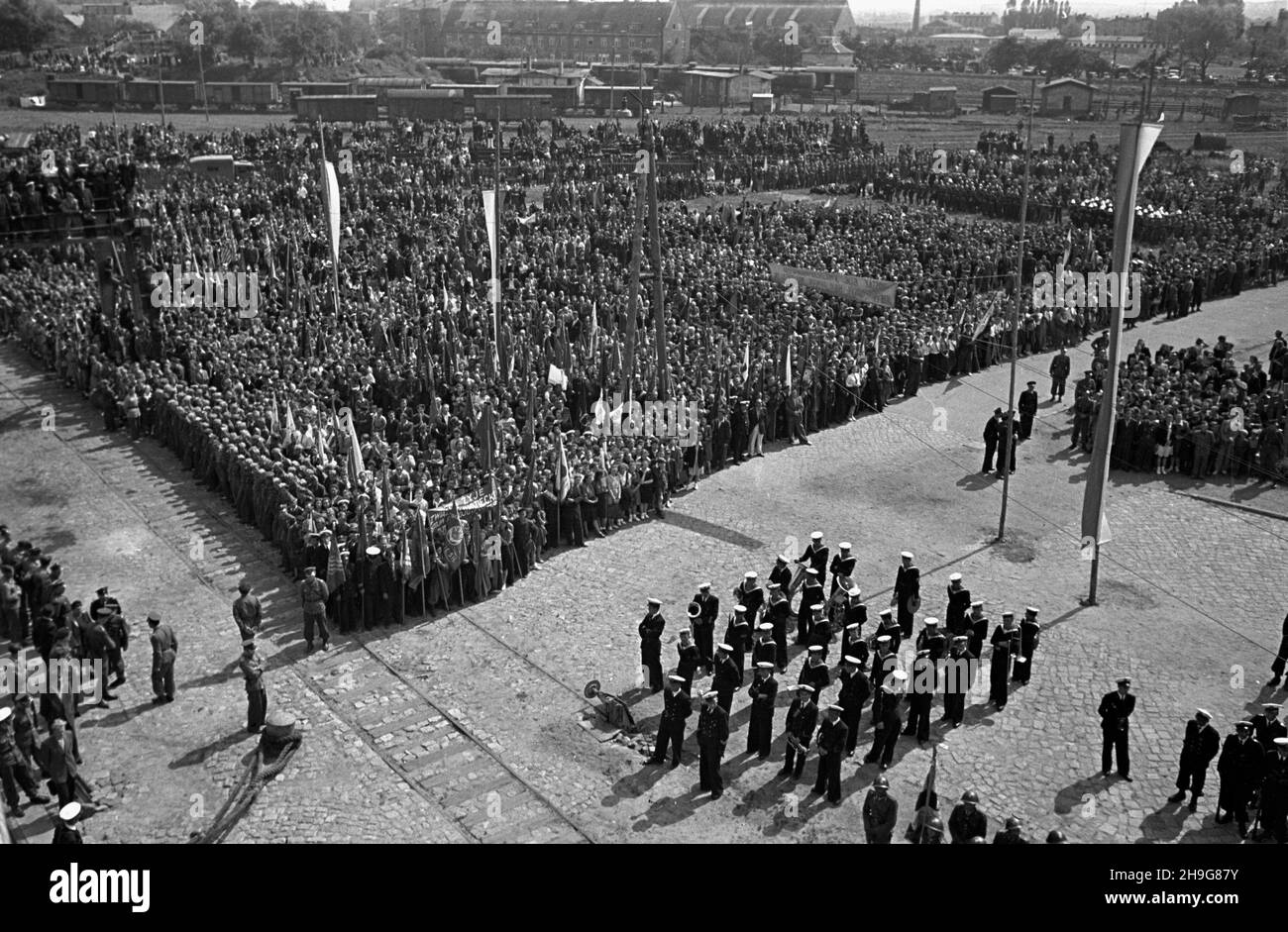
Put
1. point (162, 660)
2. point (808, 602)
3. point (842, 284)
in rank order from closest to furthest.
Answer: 1. point (162, 660)
2. point (808, 602)
3. point (842, 284)

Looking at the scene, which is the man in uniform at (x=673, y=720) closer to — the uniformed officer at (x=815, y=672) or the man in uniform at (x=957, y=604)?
the uniformed officer at (x=815, y=672)

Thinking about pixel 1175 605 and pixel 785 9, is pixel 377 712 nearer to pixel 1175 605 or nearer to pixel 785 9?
pixel 1175 605

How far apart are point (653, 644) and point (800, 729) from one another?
2.49 m

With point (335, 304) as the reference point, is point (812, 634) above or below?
below

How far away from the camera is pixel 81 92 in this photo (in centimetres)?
6819

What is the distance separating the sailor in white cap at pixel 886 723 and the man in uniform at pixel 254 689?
7239 mm

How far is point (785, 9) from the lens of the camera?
12938 cm

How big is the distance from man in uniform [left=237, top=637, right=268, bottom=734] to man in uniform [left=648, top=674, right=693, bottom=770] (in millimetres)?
4752

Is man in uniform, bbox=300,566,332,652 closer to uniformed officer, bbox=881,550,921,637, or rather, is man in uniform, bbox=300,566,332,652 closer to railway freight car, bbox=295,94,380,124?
uniformed officer, bbox=881,550,921,637

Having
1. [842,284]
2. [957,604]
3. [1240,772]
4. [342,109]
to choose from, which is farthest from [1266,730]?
[342,109]

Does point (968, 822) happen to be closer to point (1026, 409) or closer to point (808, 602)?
point (808, 602)

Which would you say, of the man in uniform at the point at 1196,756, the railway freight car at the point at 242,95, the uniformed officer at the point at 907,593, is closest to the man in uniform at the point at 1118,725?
the man in uniform at the point at 1196,756

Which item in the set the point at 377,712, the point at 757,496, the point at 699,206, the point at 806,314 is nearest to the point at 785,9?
the point at 699,206
